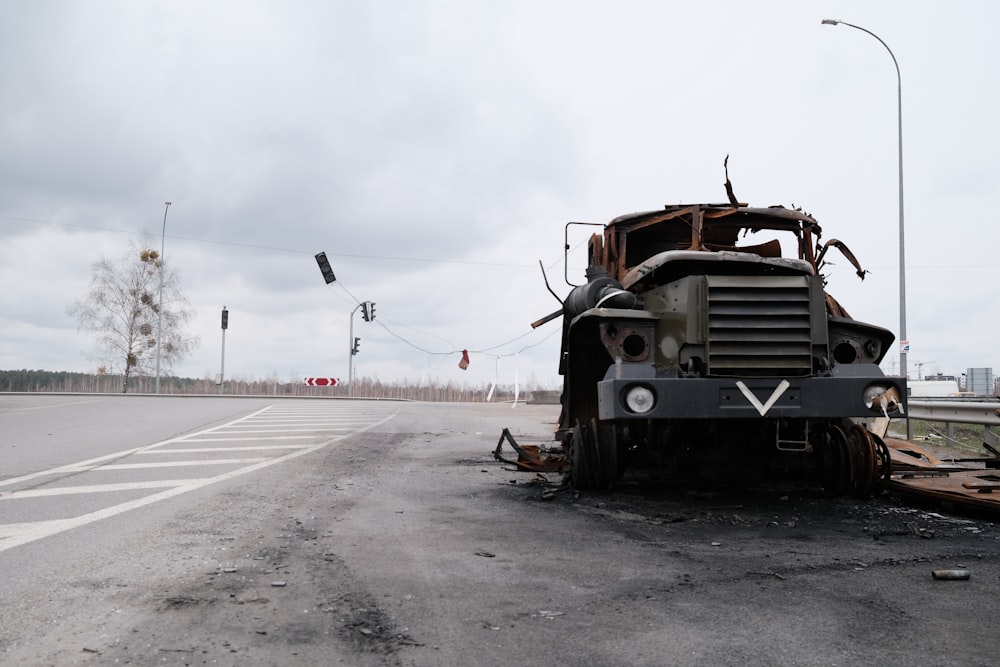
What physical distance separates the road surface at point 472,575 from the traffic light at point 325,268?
42.5 metres

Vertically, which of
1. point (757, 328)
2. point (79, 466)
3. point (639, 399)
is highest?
point (757, 328)

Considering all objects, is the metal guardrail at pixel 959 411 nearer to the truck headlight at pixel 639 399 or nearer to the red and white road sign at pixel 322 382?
the truck headlight at pixel 639 399

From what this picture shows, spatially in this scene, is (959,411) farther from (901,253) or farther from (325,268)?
(325,268)

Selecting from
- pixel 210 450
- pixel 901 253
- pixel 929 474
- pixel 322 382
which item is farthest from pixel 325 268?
pixel 929 474

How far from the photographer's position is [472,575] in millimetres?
4039

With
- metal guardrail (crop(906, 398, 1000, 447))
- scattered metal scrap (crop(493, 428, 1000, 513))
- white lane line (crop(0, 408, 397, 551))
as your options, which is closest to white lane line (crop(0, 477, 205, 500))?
white lane line (crop(0, 408, 397, 551))

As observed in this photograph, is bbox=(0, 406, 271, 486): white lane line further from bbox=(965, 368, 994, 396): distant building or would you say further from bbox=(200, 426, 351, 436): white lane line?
bbox=(965, 368, 994, 396): distant building

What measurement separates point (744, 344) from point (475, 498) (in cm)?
259

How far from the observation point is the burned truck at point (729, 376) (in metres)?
5.93

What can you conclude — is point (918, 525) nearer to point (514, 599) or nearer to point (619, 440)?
point (619, 440)

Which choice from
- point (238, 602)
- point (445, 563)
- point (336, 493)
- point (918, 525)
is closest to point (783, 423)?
point (918, 525)

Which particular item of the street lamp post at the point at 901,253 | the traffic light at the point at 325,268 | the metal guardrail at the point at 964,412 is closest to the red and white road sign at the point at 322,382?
the traffic light at the point at 325,268

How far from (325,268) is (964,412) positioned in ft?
139

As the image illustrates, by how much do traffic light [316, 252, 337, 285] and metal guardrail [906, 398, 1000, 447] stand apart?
133 ft
